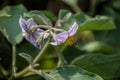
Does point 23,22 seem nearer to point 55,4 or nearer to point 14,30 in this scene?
point 14,30

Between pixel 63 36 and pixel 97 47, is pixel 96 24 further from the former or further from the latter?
pixel 97 47

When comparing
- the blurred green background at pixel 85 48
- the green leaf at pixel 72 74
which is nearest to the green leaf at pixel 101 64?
the blurred green background at pixel 85 48

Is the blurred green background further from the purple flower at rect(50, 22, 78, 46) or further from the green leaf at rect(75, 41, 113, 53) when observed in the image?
the purple flower at rect(50, 22, 78, 46)

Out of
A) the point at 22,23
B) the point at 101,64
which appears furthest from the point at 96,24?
the point at 22,23

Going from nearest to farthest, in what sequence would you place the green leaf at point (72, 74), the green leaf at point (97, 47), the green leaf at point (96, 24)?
1. the green leaf at point (72, 74)
2. the green leaf at point (96, 24)
3. the green leaf at point (97, 47)

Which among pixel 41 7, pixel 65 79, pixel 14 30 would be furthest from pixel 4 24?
pixel 41 7

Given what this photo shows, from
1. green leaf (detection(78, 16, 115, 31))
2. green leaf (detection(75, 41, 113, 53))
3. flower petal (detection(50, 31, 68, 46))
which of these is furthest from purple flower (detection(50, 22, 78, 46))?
green leaf (detection(75, 41, 113, 53))

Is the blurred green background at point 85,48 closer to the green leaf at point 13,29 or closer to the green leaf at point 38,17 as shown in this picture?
the green leaf at point 13,29
